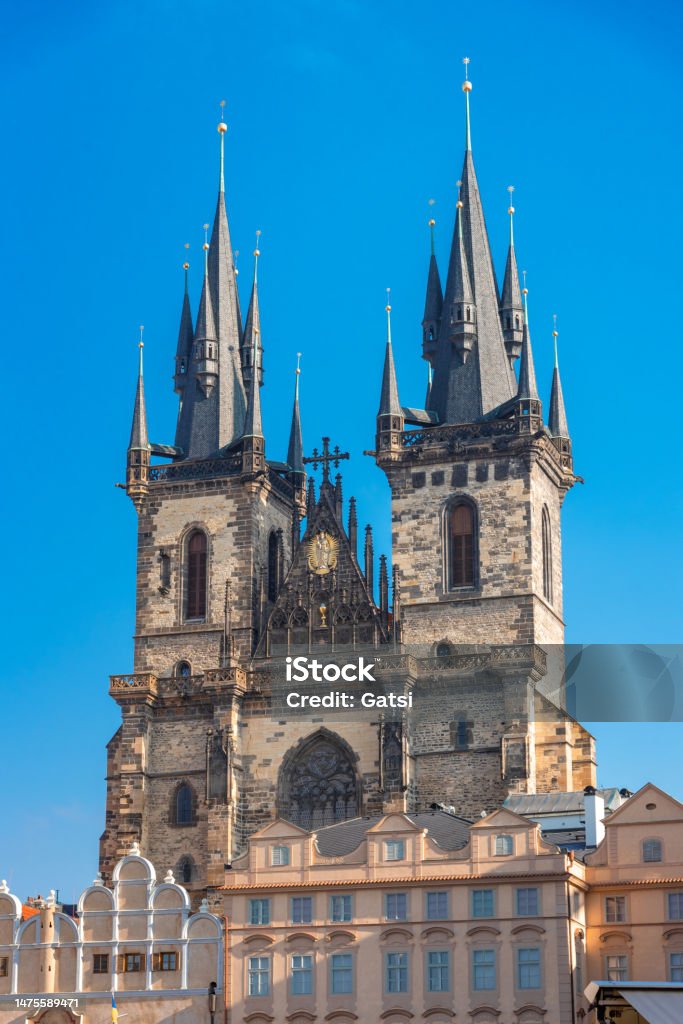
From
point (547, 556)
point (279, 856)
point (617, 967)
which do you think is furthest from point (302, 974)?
point (547, 556)

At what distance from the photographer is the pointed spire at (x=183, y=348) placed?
9181 centimetres

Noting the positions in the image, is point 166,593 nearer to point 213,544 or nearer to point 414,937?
point 213,544

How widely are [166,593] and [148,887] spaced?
20336 millimetres

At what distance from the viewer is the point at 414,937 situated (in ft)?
211

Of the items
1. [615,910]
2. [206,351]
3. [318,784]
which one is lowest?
[615,910]

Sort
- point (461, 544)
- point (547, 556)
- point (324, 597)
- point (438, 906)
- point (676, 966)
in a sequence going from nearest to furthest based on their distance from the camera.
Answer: point (676, 966) → point (438, 906) → point (461, 544) → point (324, 597) → point (547, 556)

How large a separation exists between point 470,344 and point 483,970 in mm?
30676

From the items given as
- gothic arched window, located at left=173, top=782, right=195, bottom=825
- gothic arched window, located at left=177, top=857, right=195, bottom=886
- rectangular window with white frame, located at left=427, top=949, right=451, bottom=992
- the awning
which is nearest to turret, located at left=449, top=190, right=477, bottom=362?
gothic arched window, located at left=173, top=782, right=195, bottom=825

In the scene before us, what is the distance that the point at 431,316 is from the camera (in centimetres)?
8944

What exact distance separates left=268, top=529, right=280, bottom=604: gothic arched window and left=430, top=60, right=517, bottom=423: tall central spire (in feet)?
26.0

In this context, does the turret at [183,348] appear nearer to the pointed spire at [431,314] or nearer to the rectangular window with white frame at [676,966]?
the pointed spire at [431,314]

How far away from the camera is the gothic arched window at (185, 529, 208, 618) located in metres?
86.6

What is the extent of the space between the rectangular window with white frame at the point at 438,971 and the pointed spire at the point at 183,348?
3360 cm

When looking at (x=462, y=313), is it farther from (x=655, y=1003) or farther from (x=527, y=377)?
(x=655, y=1003)
